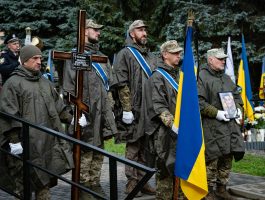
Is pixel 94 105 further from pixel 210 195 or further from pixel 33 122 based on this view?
pixel 210 195

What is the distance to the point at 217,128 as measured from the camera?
6.95 m

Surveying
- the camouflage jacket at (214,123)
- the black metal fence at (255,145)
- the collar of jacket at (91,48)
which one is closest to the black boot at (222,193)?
the camouflage jacket at (214,123)

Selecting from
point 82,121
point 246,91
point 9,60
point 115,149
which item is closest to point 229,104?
point 82,121

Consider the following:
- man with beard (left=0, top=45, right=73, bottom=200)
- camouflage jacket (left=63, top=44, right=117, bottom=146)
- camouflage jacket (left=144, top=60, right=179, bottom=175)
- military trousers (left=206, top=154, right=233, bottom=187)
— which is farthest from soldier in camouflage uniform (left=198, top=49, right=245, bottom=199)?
man with beard (left=0, top=45, right=73, bottom=200)

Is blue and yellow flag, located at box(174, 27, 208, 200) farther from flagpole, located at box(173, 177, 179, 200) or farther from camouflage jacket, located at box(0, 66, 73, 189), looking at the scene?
camouflage jacket, located at box(0, 66, 73, 189)

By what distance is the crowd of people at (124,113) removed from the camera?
5.52m

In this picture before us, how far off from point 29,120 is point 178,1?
14138 mm

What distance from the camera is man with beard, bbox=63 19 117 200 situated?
6516 millimetres

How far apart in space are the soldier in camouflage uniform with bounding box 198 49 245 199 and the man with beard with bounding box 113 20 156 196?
83 cm

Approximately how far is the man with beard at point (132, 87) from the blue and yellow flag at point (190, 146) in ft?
5.48

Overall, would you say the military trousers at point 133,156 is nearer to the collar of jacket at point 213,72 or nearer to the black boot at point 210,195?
the black boot at point 210,195

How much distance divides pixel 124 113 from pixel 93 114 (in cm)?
68

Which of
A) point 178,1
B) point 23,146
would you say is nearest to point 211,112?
point 23,146

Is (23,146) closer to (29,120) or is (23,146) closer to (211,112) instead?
(29,120)
